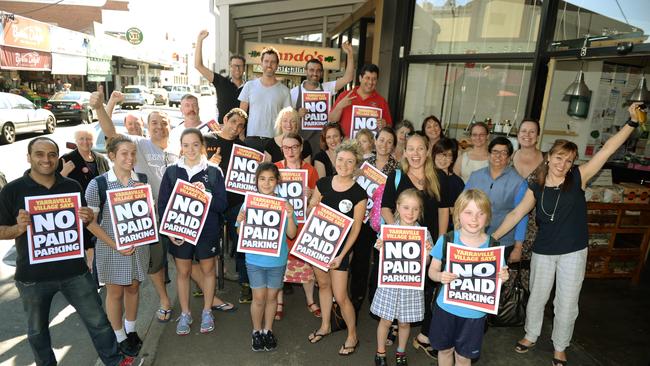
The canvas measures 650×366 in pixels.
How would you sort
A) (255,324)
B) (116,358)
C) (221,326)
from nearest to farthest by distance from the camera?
(116,358) < (255,324) < (221,326)

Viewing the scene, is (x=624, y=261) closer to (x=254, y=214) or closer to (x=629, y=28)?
(x=629, y=28)

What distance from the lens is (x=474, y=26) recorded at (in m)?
7.02

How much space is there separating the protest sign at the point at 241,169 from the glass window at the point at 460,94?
14.7ft

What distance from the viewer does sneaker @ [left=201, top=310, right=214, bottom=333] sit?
3980mm

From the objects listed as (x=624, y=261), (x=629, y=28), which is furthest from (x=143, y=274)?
(x=624, y=261)

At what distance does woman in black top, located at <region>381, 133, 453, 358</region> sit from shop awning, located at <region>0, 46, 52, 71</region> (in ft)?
75.6

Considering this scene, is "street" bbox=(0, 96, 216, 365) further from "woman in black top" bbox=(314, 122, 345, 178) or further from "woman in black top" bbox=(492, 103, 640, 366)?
"woman in black top" bbox=(492, 103, 640, 366)

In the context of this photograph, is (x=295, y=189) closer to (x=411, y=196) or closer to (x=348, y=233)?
(x=348, y=233)

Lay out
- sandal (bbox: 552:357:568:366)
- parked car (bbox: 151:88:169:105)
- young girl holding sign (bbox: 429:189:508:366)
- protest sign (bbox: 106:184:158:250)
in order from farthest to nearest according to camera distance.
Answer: parked car (bbox: 151:88:169:105)
sandal (bbox: 552:357:568:366)
protest sign (bbox: 106:184:158:250)
young girl holding sign (bbox: 429:189:508:366)

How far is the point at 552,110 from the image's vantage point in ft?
23.2

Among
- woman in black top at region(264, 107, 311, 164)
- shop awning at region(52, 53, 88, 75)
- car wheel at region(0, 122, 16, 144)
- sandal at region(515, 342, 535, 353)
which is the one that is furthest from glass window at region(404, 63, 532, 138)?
shop awning at region(52, 53, 88, 75)

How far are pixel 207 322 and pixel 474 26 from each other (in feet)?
20.7

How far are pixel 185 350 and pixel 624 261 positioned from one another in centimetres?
593

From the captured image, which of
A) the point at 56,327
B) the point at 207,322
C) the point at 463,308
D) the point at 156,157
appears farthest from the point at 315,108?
the point at 56,327
